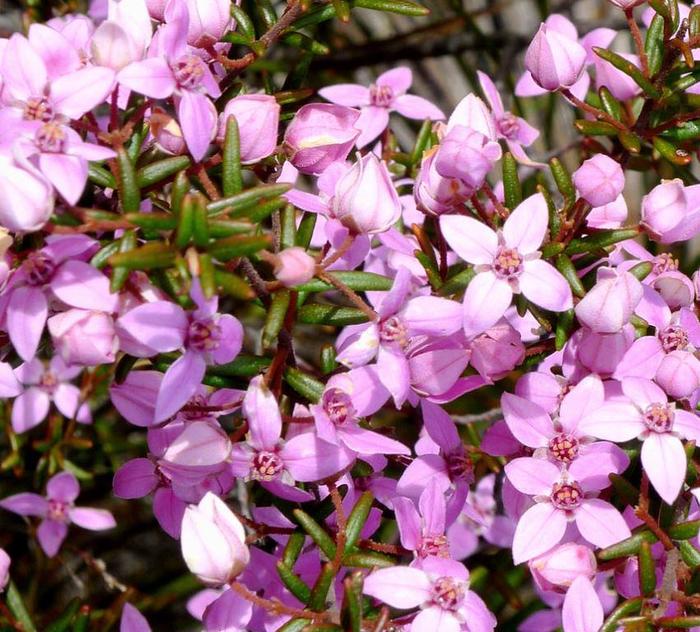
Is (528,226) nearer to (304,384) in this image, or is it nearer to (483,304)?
(483,304)

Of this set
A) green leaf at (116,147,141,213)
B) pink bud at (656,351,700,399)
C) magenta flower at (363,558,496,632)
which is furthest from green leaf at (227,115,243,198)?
pink bud at (656,351,700,399)

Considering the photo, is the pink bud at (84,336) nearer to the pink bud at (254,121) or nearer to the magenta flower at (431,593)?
the pink bud at (254,121)

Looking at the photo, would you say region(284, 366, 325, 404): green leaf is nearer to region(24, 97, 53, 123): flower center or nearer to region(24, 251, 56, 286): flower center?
region(24, 251, 56, 286): flower center

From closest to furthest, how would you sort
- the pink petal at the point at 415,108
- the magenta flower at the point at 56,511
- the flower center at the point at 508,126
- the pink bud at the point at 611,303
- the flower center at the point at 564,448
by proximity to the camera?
the pink bud at the point at 611,303 < the flower center at the point at 564,448 < the flower center at the point at 508,126 < the pink petal at the point at 415,108 < the magenta flower at the point at 56,511

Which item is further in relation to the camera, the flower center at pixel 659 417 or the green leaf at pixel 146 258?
the flower center at pixel 659 417

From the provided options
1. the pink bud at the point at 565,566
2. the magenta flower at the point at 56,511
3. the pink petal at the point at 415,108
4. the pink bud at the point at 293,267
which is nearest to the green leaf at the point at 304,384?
the pink bud at the point at 293,267
